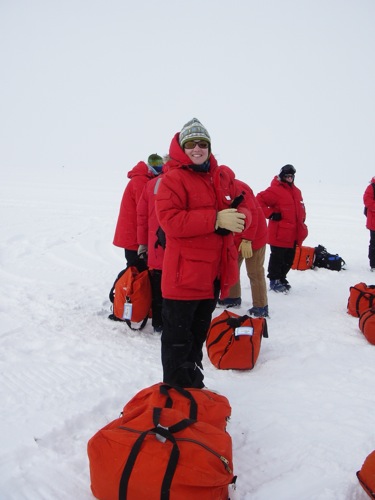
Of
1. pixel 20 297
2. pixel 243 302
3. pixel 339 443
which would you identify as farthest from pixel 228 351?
pixel 20 297

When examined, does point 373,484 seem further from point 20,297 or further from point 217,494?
point 20,297

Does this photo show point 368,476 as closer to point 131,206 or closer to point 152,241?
point 152,241

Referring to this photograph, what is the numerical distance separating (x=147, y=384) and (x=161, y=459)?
1424mm

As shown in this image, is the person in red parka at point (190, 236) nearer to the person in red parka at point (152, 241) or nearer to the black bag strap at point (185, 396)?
the black bag strap at point (185, 396)

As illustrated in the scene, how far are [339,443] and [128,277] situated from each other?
2.51 metres

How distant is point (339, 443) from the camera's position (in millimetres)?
2574

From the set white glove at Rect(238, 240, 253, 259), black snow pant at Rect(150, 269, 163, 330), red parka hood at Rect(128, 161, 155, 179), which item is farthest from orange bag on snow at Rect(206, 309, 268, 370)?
red parka hood at Rect(128, 161, 155, 179)

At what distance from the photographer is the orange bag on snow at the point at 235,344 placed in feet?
11.7

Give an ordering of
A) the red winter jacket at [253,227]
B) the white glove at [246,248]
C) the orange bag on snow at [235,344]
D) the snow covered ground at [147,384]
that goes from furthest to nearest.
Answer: the white glove at [246,248] < the red winter jacket at [253,227] < the orange bag on snow at [235,344] < the snow covered ground at [147,384]

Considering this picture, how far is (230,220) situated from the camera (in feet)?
9.14

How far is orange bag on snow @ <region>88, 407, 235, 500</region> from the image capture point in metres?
1.85

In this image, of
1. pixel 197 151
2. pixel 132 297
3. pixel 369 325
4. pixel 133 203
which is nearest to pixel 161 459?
pixel 197 151

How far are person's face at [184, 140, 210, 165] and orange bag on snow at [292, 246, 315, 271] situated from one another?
499 cm

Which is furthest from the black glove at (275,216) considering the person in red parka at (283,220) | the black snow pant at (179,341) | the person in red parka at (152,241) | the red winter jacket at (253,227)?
Result: the black snow pant at (179,341)
